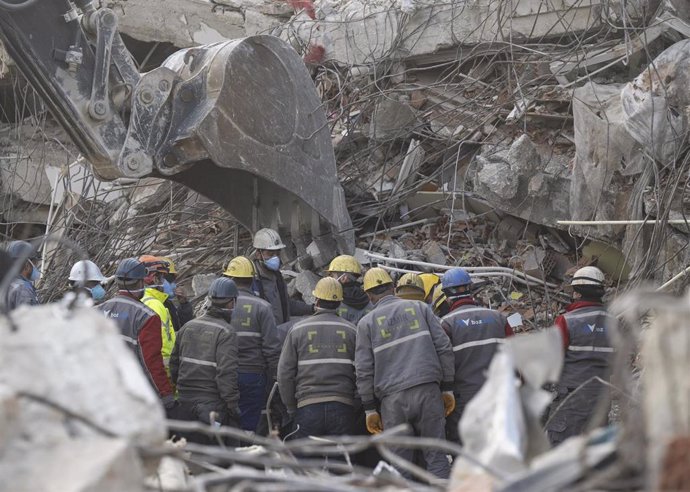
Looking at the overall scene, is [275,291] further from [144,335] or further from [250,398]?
[144,335]

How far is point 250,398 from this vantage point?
9320mm

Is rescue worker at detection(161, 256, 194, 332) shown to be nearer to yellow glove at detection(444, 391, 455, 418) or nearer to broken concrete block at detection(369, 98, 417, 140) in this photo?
yellow glove at detection(444, 391, 455, 418)

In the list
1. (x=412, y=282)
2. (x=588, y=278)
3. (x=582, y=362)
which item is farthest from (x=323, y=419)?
(x=588, y=278)

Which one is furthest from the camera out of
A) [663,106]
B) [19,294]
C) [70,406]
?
[663,106]

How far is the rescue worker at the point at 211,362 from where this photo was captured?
8.78 m

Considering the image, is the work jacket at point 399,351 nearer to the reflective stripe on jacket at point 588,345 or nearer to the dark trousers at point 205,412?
the reflective stripe on jacket at point 588,345

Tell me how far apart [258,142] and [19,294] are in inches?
103

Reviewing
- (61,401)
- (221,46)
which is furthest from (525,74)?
(61,401)

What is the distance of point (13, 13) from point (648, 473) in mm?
7149

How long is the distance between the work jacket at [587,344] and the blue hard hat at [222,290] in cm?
247

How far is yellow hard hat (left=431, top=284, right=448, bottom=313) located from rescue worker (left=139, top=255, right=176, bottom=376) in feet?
7.08

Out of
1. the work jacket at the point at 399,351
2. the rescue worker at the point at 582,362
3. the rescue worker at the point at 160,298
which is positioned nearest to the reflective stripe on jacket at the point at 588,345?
the rescue worker at the point at 582,362

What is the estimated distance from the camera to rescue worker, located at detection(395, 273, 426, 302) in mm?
9562

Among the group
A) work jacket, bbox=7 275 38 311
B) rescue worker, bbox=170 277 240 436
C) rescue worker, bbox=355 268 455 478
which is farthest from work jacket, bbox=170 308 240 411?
work jacket, bbox=7 275 38 311
